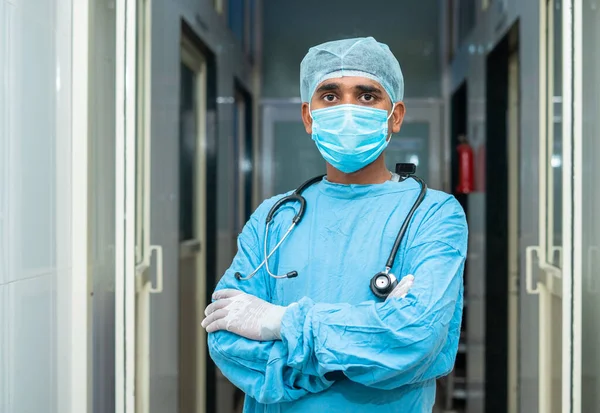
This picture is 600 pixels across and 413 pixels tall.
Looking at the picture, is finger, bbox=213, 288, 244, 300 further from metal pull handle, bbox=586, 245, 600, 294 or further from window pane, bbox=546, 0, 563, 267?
window pane, bbox=546, 0, 563, 267

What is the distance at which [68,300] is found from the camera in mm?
1576

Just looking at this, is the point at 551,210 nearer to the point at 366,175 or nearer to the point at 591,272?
the point at 591,272

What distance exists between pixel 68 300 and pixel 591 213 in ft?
4.55

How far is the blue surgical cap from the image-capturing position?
1219 mm

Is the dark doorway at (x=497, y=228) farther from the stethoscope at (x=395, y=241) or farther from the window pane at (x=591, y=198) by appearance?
the stethoscope at (x=395, y=241)

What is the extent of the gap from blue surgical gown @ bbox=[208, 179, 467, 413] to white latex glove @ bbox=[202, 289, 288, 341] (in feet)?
0.06

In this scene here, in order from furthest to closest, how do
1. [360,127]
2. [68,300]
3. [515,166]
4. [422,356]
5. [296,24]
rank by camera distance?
[296,24] < [515,166] < [68,300] < [360,127] < [422,356]

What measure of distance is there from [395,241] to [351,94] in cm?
31

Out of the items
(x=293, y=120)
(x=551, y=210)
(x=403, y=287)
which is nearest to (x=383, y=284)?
(x=403, y=287)

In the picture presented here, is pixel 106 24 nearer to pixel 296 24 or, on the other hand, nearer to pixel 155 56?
pixel 155 56

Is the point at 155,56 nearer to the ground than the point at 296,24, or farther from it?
nearer to the ground

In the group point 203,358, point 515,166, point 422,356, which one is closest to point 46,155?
point 422,356

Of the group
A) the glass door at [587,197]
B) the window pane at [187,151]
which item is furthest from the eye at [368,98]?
the window pane at [187,151]

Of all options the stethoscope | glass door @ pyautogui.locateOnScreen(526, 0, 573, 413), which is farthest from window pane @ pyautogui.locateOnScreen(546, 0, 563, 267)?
the stethoscope
